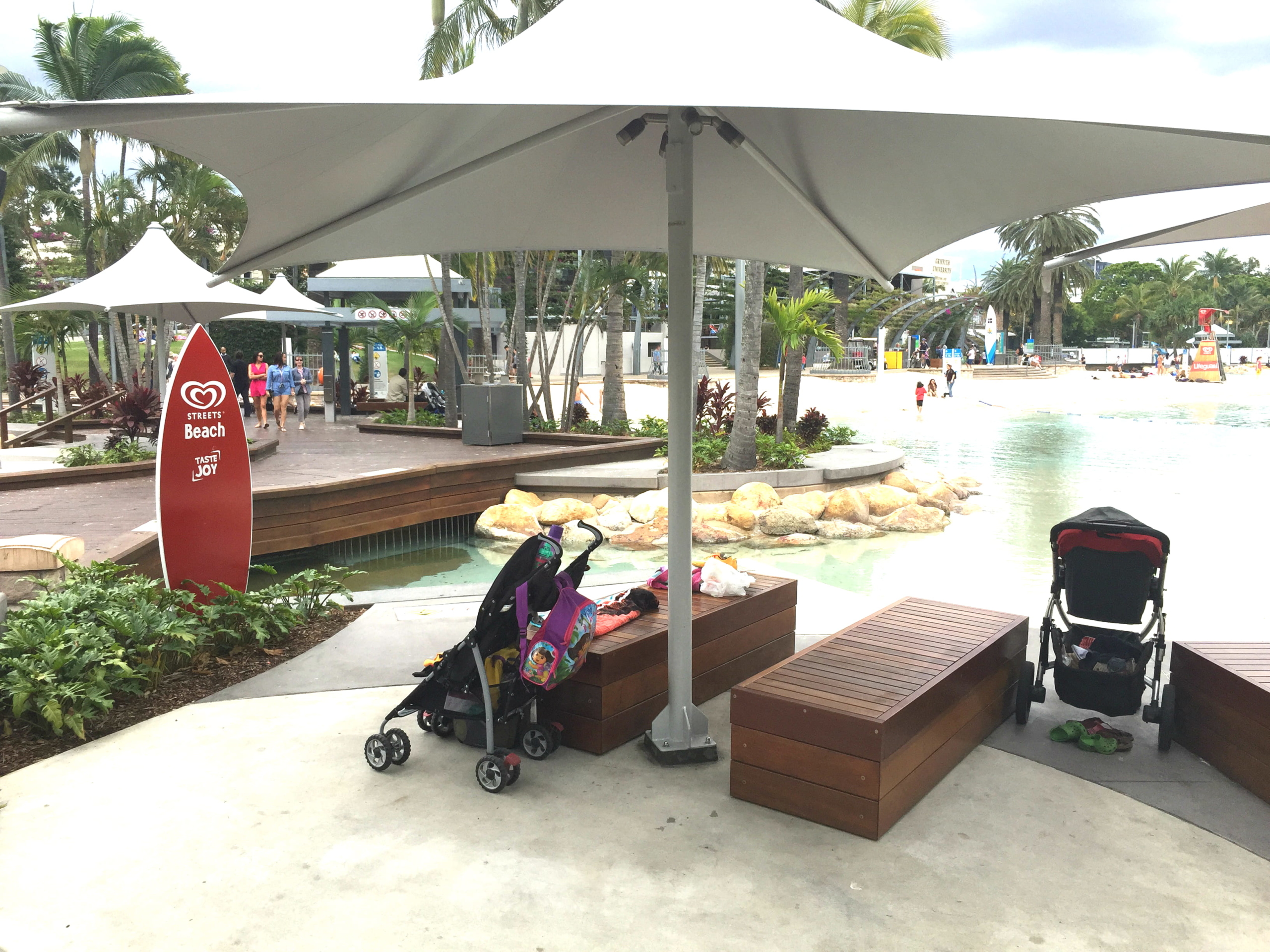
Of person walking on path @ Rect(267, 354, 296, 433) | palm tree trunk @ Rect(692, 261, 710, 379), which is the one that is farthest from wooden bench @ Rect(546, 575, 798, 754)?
person walking on path @ Rect(267, 354, 296, 433)

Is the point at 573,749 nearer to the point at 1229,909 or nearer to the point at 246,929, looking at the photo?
the point at 246,929

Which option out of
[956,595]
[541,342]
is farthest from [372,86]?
[541,342]

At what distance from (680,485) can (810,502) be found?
29.6 ft

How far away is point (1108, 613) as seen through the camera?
467cm

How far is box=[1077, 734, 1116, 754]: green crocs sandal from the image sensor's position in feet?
15.0

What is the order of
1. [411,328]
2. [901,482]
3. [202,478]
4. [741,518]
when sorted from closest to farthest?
[202,478], [741,518], [901,482], [411,328]

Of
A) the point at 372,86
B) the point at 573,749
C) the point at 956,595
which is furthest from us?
the point at 956,595

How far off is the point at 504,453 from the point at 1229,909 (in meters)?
12.9

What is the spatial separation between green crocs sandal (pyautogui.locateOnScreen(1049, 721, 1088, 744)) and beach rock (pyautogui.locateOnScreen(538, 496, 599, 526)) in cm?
826

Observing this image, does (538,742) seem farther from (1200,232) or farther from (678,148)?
(1200,232)

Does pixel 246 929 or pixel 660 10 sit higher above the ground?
pixel 660 10

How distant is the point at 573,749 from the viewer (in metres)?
4.61

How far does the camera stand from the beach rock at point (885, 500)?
13508 mm

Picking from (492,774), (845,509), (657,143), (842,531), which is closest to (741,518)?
(842,531)
